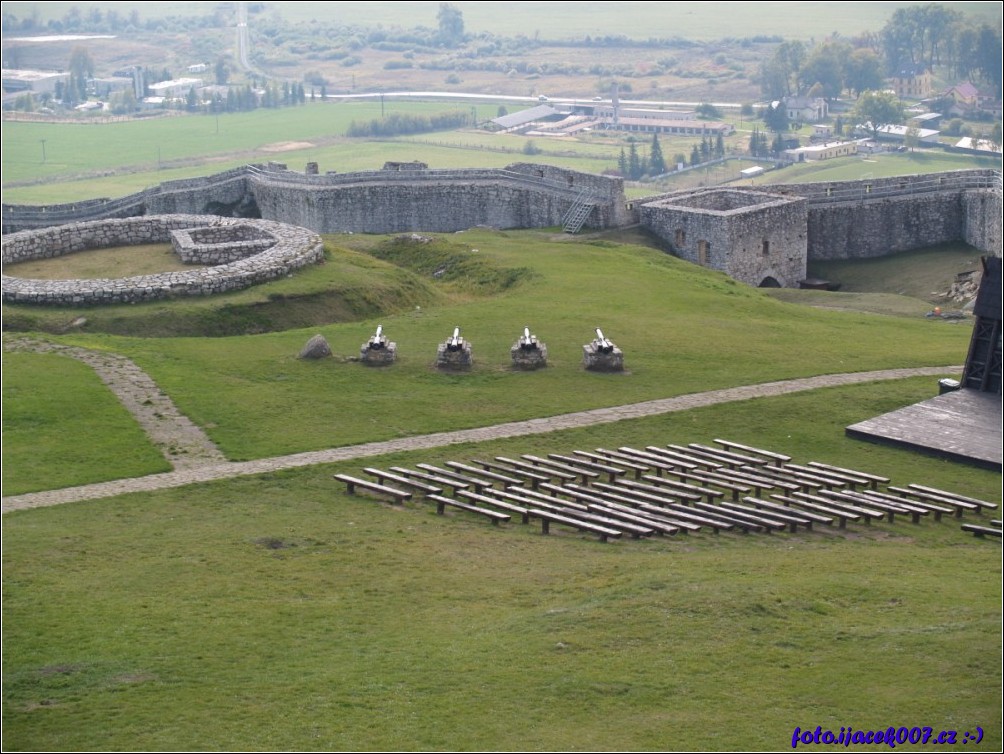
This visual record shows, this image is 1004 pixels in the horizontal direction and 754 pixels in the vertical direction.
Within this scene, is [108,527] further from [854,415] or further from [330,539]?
[854,415]

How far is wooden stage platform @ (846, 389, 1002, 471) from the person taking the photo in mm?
38250

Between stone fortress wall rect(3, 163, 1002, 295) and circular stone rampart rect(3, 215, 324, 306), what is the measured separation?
15.6 meters

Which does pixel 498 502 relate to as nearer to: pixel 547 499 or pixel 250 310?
pixel 547 499

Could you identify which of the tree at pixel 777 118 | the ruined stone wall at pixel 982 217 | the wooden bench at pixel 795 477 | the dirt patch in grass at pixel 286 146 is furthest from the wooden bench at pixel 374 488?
the dirt patch in grass at pixel 286 146

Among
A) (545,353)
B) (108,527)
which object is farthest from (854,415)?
(108,527)

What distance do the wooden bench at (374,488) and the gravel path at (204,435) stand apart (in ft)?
6.42

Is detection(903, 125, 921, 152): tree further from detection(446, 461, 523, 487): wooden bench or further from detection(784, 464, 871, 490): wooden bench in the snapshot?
detection(446, 461, 523, 487): wooden bench

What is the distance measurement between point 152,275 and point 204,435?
50.3 feet

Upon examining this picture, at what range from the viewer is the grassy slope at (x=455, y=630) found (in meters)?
22.6

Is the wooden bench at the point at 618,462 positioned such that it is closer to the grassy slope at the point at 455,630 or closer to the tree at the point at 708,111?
the grassy slope at the point at 455,630

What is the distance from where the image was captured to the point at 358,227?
76312 mm

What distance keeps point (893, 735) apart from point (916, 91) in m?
143

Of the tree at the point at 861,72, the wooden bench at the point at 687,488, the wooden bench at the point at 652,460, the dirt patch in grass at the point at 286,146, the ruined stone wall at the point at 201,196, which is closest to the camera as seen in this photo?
the wooden bench at the point at 687,488

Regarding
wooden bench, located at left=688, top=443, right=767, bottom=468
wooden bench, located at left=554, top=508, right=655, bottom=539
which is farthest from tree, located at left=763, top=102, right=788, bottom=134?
wooden bench, located at left=554, top=508, right=655, bottom=539
